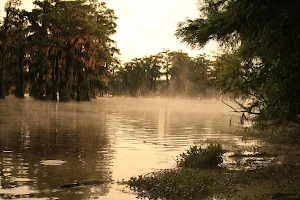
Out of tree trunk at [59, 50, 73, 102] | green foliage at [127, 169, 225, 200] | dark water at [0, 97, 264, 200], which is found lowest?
dark water at [0, 97, 264, 200]

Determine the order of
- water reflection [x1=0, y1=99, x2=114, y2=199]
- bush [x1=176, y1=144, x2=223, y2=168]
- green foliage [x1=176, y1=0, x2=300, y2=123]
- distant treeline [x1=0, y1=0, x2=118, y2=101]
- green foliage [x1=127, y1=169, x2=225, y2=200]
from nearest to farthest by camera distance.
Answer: green foliage [x1=176, y1=0, x2=300, y2=123]
green foliage [x1=127, y1=169, x2=225, y2=200]
water reflection [x1=0, y1=99, x2=114, y2=199]
bush [x1=176, y1=144, x2=223, y2=168]
distant treeline [x1=0, y1=0, x2=118, y2=101]

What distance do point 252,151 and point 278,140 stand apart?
370 centimetres

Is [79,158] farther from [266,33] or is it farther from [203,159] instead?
[266,33]

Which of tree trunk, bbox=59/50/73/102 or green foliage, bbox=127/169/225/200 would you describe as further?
tree trunk, bbox=59/50/73/102

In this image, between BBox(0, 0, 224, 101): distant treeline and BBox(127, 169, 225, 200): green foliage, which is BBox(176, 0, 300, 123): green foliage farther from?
BBox(0, 0, 224, 101): distant treeline

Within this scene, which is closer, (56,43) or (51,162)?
(51,162)

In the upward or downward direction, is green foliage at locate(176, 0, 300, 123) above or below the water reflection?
above

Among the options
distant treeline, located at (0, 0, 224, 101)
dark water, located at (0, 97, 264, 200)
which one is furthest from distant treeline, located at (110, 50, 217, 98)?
dark water, located at (0, 97, 264, 200)

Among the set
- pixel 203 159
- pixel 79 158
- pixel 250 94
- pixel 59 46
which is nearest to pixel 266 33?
pixel 203 159

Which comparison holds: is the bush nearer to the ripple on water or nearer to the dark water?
the dark water

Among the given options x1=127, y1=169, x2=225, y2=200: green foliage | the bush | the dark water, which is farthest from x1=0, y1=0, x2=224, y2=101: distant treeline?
x1=127, y1=169, x2=225, y2=200: green foliage

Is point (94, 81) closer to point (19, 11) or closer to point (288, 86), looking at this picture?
point (19, 11)

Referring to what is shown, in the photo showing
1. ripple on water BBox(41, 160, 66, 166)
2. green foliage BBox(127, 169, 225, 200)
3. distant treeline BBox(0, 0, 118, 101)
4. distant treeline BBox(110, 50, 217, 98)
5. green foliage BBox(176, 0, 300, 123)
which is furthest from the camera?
distant treeline BBox(110, 50, 217, 98)

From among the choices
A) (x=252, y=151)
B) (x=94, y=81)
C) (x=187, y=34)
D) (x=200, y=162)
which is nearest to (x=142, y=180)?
(x=200, y=162)
